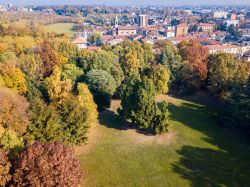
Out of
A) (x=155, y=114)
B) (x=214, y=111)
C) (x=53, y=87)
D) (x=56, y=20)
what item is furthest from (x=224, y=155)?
(x=56, y=20)

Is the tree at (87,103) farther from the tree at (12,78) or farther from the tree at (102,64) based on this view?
the tree at (102,64)

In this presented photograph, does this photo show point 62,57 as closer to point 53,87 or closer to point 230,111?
point 53,87

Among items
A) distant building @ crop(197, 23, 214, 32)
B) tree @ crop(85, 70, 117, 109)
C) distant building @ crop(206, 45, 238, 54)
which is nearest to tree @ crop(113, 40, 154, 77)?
tree @ crop(85, 70, 117, 109)

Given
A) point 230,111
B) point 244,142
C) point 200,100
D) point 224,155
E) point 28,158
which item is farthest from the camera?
point 200,100

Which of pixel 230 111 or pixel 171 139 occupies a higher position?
pixel 230 111

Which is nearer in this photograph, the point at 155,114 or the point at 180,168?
the point at 180,168

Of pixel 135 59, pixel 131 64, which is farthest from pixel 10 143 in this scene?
pixel 135 59

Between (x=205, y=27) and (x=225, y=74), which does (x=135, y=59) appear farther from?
(x=205, y=27)
